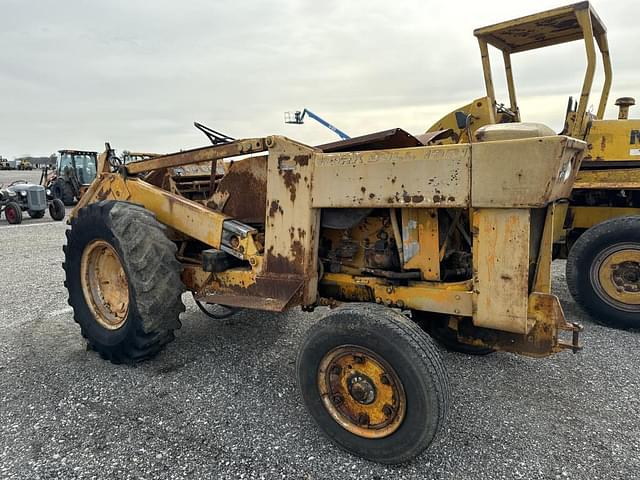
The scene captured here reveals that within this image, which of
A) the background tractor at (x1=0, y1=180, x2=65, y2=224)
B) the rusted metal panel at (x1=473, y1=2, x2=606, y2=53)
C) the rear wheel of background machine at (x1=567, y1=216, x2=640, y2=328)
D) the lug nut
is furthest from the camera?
the background tractor at (x1=0, y1=180, x2=65, y2=224)

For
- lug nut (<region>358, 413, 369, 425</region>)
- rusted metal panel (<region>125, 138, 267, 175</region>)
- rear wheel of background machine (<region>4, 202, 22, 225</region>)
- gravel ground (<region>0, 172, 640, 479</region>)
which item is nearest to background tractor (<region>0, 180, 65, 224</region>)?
rear wheel of background machine (<region>4, 202, 22, 225</region>)

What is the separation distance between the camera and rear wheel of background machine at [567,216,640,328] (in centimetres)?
451

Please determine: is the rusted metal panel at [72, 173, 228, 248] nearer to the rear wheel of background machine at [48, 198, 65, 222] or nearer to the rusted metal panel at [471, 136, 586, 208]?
the rusted metal panel at [471, 136, 586, 208]

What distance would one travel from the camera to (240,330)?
4340mm

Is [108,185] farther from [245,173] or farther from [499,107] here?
[499,107]

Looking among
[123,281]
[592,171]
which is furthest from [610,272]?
[123,281]

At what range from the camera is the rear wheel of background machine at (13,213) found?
545 inches

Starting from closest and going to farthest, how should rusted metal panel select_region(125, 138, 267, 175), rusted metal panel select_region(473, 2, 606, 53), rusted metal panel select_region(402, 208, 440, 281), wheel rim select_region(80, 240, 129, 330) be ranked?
rusted metal panel select_region(402, 208, 440, 281) < rusted metal panel select_region(125, 138, 267, 175) < wheel rim select_region(80, 240, 129, 330) < rusted metal panel select_region(473, 2, 606, 53)

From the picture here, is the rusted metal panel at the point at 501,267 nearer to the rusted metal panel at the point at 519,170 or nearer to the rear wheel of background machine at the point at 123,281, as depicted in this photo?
the rusted metal panel at the point at 519,170

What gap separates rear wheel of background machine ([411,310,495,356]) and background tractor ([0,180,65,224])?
14.4 metres

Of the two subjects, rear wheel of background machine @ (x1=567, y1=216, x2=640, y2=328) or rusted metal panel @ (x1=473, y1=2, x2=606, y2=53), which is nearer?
rear wheel of background machine @ (x1=567, y1=216, x2=640, y2=328)

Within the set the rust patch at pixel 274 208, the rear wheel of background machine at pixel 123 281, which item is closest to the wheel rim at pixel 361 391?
the rust patch at pixel 274 208

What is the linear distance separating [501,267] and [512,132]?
71cm

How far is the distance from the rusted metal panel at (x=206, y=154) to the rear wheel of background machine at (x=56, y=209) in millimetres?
13148
